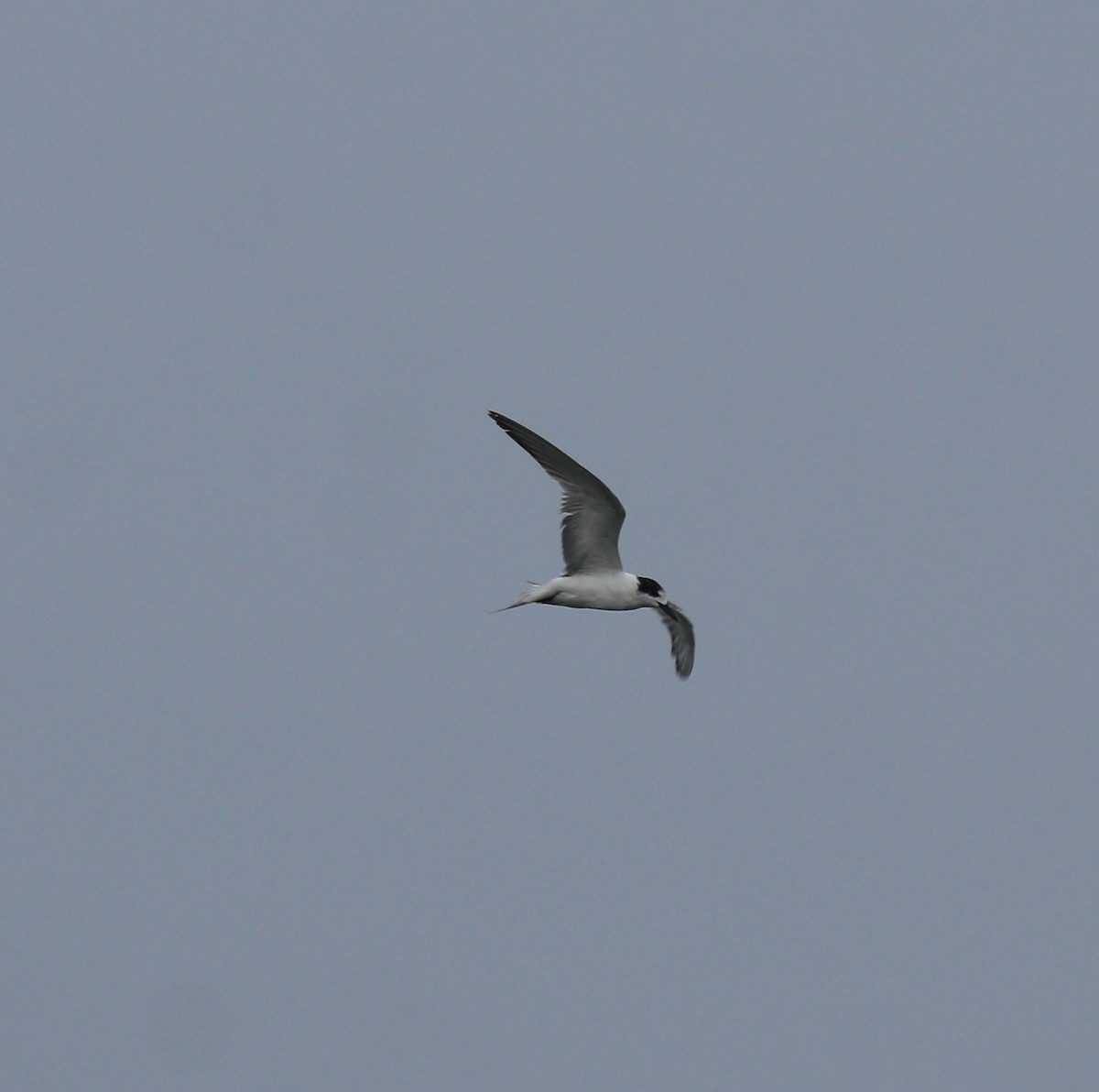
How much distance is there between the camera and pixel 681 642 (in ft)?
89.2

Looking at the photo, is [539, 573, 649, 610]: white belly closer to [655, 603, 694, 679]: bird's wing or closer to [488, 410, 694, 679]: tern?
[488, 410, 694, 679]: tern

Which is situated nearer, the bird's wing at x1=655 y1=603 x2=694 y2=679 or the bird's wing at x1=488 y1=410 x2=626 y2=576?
the bird's wing at x1=488 y1=410 x2=626 y2=576

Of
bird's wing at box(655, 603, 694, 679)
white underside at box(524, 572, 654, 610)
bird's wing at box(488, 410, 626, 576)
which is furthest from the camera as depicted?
bird's wing at box(655, 603, 694, 679)

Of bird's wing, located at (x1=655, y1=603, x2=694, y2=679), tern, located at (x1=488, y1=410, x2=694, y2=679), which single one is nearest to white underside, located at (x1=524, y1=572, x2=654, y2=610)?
tern, located at (x1=488, y1=410, x2=694, y2=679)

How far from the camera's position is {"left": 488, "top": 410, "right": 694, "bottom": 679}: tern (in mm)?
23859

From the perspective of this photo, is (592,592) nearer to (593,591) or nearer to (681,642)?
(593,591)

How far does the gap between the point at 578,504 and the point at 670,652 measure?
351 cm

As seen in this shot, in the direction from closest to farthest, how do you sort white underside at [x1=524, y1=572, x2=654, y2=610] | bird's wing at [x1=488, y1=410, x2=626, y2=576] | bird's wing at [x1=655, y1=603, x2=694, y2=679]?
bird's wing at [x1=488, y1=410, x2=626, y2=576], white underside at [x1=524, y1=572, x2=654, y2=610], bird's wing at [x1=655, y1=603, x2=694, y2=679]

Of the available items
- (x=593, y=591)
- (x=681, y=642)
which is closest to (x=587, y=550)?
(x=593, y=591)

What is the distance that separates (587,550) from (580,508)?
0.71 metres

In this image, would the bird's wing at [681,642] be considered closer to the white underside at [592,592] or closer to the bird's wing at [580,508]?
the white underside at [592,592]

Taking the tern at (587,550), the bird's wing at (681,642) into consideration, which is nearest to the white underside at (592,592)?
the tern at (587,550)

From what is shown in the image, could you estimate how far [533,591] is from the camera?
2505cm

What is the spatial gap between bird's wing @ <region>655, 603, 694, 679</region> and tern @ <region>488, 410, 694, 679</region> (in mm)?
550
